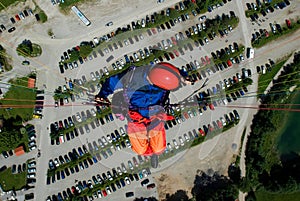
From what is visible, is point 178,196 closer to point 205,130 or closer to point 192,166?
point 192,166

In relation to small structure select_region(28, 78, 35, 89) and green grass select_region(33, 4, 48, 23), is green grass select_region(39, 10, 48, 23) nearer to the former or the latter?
green grass select_region(33, 4, 48, 23)

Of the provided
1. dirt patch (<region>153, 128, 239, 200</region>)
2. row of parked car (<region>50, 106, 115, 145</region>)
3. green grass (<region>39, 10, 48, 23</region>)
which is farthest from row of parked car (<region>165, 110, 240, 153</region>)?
green grass (<region>39, 10, 48, 23</region>)

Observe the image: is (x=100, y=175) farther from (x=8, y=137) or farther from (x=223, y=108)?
(x=223, y=108)

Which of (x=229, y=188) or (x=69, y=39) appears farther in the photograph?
(x=69, y=39)

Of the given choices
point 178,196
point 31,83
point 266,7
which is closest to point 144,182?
point 178,196

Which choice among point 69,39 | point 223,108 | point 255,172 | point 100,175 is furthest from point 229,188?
point 69,39

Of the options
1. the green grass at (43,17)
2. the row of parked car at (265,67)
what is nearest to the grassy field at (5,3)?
the green grass at (43,17)
